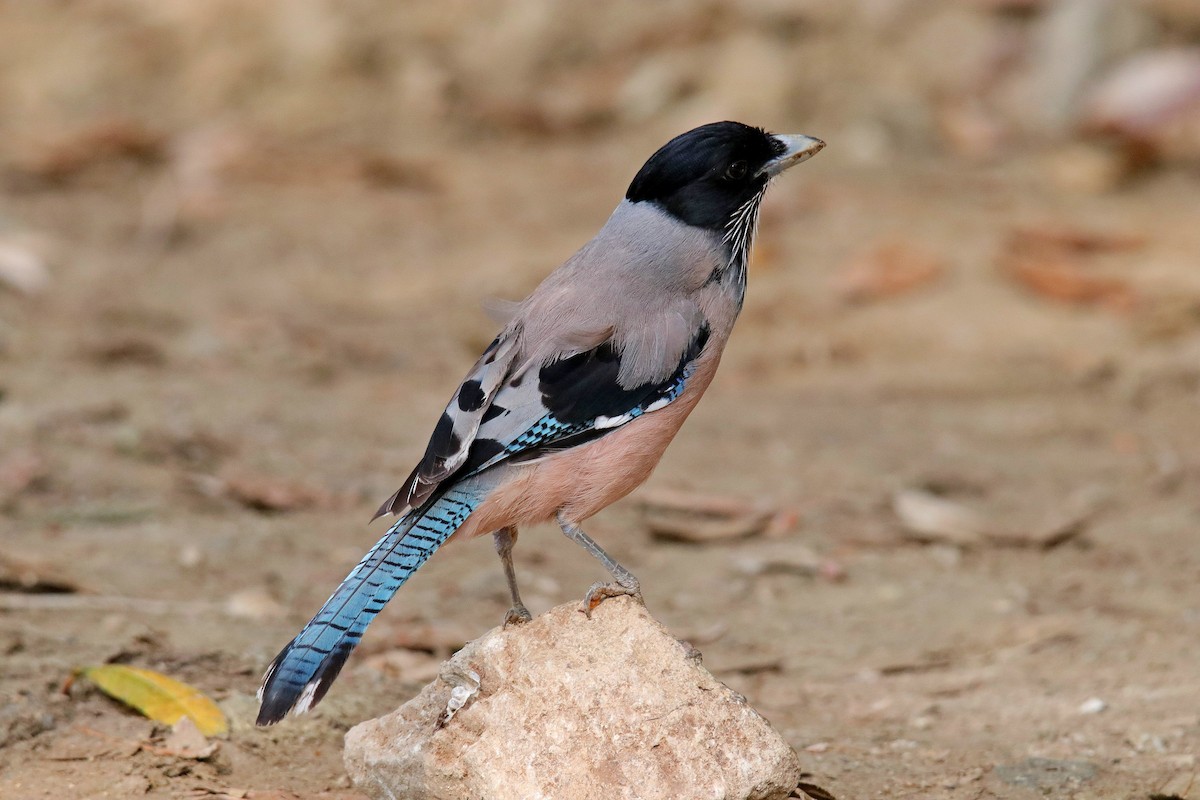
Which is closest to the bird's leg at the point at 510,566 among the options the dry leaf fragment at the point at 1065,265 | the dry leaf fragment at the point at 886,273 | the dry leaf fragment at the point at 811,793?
the dry leaf fragment at the point at 811,793

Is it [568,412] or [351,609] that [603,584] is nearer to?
[568,412]

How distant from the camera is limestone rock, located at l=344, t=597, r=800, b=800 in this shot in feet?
12.7

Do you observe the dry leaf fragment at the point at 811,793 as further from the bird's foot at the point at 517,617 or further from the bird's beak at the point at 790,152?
the bird's beak at the point at 790,152

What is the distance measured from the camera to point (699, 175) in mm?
5238

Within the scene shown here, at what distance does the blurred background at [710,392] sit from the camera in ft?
17.5

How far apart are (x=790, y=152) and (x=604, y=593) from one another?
193 centimetres

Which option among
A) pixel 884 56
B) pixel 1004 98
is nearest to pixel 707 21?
pixel 884 56

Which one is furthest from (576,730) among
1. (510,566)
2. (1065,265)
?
(1065,265)

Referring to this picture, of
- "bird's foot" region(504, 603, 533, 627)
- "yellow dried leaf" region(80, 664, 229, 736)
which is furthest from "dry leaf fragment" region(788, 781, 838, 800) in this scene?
"yellow dried leaf" region(80, 664, 229, 736)

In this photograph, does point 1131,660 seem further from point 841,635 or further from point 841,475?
point 841,475

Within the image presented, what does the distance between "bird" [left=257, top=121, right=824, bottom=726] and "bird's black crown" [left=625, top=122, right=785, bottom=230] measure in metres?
0.08

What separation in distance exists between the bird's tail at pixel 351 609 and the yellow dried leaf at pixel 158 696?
70 centimetres

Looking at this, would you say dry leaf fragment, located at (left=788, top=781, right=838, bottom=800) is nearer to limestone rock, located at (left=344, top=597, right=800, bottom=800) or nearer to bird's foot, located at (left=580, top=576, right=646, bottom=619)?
limestone rock, located at (left=344, top=597, right=800, bottom=800)

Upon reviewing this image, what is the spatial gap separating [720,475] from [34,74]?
7895 mm
